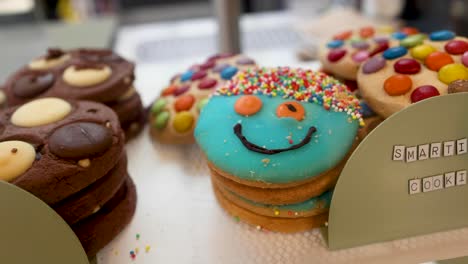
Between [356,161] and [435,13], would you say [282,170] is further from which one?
[435,13]

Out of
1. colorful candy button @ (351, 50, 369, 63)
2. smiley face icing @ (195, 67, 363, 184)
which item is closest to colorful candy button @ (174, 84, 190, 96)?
smiley face icing @ (195, 67, 363, 184)

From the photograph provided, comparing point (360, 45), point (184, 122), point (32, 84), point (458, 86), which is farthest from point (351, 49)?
point (32, 84)

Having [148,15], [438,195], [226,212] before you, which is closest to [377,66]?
[438,195]

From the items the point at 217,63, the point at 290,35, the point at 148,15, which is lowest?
the point at 148,15

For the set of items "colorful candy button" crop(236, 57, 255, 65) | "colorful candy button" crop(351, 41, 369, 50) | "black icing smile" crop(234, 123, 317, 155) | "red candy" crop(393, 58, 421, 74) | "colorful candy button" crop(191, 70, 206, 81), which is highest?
"red candy" crop(393, 58, 421, 74)

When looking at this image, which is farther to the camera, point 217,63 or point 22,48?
point 22,48

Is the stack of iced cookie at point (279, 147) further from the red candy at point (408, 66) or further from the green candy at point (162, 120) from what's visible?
the green candy at point (162, 120)

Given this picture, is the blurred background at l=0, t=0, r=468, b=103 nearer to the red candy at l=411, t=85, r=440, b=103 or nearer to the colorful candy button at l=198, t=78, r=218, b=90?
the colorful candy button at l=198, t=78, r=218, b=90
